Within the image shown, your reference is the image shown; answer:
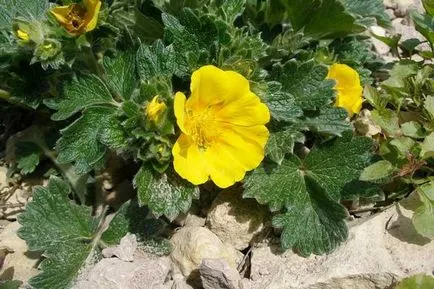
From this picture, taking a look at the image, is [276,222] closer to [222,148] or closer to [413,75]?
[222,148]

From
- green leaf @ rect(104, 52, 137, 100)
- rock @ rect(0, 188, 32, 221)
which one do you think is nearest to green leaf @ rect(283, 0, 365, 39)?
green leaf @ rect(104, 52, 137, 100)

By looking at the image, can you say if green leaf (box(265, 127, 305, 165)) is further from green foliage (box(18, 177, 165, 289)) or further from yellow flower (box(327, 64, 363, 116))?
green foliage (box(18, 177, 165, 289))

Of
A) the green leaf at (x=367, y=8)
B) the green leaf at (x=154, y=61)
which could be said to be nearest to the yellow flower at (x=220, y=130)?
the green leaf at (x=154, y=61)

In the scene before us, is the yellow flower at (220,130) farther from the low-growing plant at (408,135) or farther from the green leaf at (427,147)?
the green leaf at (427,147)

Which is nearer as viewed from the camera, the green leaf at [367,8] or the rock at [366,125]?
the rock at [366,125]

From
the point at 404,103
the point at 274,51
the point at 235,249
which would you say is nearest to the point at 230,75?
the point at 274,51
